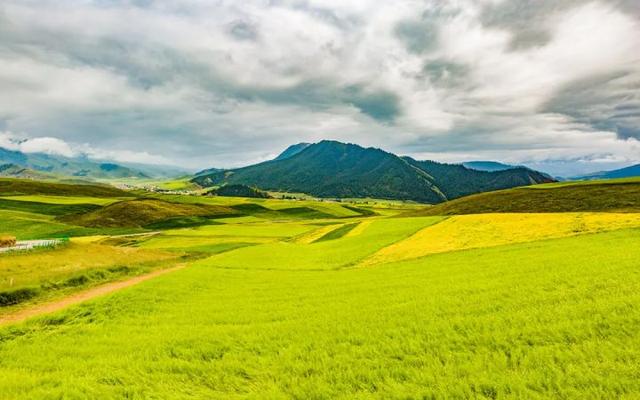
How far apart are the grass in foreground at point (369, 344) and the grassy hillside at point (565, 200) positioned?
64.5 metres

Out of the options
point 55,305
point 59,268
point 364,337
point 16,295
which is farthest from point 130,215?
point 364,337

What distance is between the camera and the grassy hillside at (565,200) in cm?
7321

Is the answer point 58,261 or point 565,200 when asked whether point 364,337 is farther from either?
point 565,200

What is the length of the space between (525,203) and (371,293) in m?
87.2

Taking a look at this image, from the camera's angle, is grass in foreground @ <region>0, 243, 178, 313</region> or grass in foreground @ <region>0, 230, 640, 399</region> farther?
grass in foreground @ <region>0, 243, 178, 313</region>

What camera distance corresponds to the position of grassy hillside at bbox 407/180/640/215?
73.2 meters

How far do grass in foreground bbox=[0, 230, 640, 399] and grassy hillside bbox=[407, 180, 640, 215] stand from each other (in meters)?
64.5

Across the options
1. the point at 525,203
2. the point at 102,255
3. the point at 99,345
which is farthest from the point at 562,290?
the point at 525,203

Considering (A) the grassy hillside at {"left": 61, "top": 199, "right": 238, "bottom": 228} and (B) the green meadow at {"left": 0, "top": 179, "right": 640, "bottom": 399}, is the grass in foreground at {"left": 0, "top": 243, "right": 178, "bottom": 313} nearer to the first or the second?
(B) the green meadow at {"left": 0, "top": 179, "right": 640, "bottom": 399}

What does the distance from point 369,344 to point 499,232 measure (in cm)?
4326

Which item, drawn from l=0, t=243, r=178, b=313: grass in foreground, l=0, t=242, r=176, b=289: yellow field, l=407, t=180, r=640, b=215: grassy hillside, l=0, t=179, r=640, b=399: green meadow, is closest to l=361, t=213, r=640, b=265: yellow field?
l=0, t=179, r=640, b=399: green meadow

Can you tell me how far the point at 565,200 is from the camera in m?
86.6

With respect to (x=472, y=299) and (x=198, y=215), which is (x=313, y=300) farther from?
(x=198, y=215)

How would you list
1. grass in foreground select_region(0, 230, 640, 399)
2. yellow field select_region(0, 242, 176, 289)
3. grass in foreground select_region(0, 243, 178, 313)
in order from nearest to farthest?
grass in foreground select_region(0, 230, 640, 399) < grass in foreground select_region(0, 243, 178, 313) < yellow field select_region(0, 242, 176, 289)
